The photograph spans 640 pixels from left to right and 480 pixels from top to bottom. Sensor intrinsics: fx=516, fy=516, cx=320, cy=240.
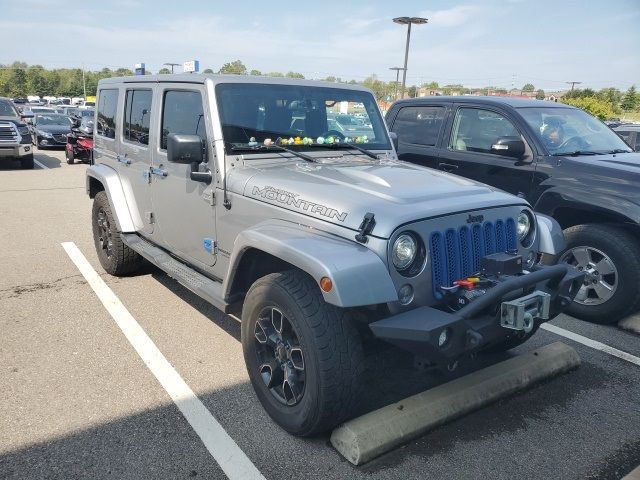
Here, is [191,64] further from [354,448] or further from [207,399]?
[354,448]

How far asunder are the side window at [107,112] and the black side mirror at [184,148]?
7.30 feet

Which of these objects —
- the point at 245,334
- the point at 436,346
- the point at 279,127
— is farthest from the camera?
the point at 279,127

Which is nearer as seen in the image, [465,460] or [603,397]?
[465,460]

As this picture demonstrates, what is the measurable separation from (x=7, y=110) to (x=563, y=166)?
611 inches

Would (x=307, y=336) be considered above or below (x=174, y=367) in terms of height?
above

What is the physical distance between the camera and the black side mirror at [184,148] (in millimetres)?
3389

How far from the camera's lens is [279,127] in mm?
3816

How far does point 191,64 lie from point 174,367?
2.61m

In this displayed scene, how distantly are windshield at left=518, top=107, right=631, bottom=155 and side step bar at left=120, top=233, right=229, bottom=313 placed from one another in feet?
11.8

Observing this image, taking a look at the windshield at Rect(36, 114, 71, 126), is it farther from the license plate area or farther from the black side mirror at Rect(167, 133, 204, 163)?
the license plate area

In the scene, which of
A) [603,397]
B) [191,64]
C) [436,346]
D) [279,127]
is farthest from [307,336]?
[191,64]

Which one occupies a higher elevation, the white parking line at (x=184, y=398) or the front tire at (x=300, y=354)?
the front tire at (x=300, y=354)

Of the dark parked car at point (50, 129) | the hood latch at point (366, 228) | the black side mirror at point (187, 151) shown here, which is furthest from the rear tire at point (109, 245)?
the dark parked car at point (50, 129)

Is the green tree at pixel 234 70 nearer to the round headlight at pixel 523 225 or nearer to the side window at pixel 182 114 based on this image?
the side window at pixel 182 114
